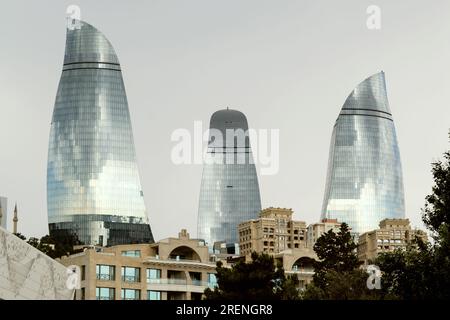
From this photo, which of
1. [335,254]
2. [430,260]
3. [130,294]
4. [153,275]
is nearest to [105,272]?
[130,294]

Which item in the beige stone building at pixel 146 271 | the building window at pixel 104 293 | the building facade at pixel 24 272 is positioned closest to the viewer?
the building facade at pixel 24 272

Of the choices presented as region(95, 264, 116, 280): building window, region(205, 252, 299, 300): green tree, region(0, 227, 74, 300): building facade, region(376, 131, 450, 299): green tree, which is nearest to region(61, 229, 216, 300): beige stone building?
region(95, 264, 116, 280): building window

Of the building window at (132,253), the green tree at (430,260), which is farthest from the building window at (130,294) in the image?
the green tree at (430,260)

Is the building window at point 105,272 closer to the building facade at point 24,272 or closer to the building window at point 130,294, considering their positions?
the building window at point 130,294

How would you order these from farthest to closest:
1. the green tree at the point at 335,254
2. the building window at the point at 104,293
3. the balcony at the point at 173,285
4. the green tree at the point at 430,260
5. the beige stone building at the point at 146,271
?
the balcony at the point at 173,285 → the beige stone building at the point at 146,271 → the building window at the point at 104,293 → the green tree at the point at 335,254 → the green tree at the point at 430,260

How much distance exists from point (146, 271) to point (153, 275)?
49.4 inches

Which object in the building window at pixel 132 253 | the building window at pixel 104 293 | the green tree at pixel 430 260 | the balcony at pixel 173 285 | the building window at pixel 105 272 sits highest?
the building window at pixel 132 253

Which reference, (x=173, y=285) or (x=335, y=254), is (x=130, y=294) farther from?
(x=335, y=254)

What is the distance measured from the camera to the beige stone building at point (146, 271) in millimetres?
146375

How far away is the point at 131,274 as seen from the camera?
152500mm

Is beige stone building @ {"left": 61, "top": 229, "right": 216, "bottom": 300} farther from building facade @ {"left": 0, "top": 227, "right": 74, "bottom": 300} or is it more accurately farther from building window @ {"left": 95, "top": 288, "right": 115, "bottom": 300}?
building facade @ {"left": 0, "top": 227, "right": 74, "bottom": 300}

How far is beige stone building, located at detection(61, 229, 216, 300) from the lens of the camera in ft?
480
